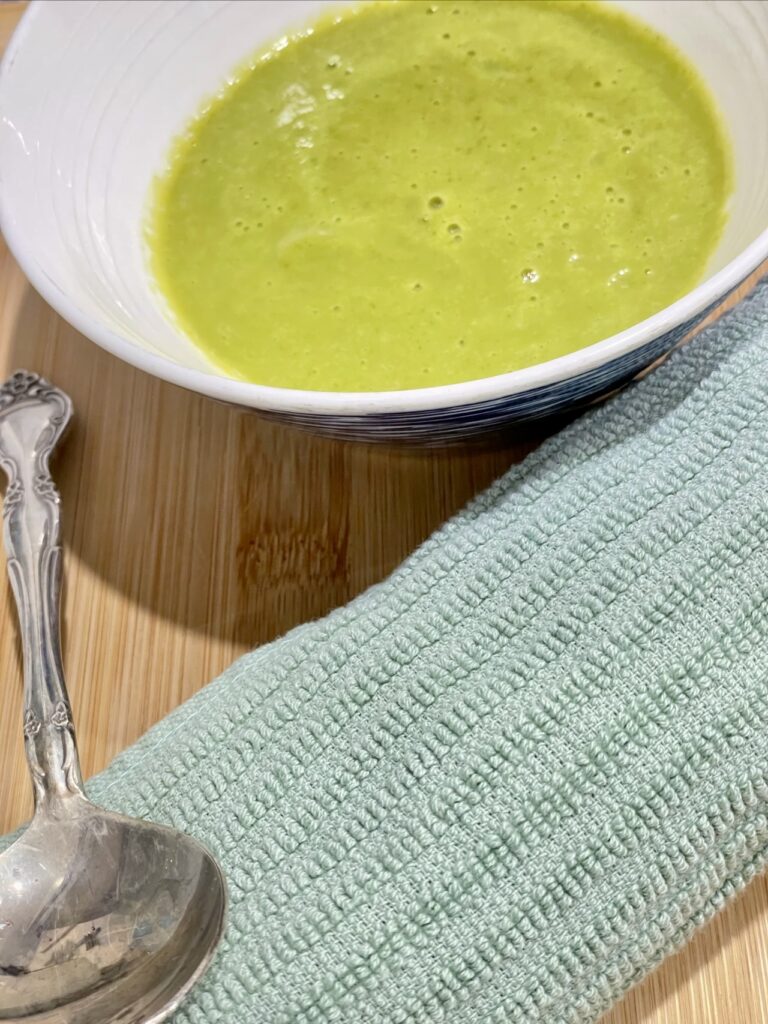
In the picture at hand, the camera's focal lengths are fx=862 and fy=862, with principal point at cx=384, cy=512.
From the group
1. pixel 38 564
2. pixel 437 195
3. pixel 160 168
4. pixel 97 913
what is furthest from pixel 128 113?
pixel 97 913

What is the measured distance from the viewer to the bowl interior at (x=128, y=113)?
0.59 m

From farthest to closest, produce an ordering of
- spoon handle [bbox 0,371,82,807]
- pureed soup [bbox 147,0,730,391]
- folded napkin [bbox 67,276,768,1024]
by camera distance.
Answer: pureed soup [bbox 147,0,730,391] → spoon handle [bbox 0,371,82,807] → folded napkin [bbox 67,276,768,1024]

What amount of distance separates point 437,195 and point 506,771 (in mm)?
484

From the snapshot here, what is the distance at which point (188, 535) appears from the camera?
671 millimetres

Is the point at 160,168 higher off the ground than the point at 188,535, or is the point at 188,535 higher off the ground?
the point at 160,168

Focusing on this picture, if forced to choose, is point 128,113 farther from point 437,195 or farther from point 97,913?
point 97,913

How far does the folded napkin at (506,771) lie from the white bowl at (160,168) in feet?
0.26

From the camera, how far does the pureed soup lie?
0.64 m

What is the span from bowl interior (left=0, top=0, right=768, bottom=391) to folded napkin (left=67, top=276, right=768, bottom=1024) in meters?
0.22

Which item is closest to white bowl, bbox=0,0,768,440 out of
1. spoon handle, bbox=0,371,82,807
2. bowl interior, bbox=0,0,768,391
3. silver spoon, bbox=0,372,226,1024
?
bowl interior, bbox=0,0,768,391

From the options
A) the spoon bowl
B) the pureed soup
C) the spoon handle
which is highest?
the pureed soup

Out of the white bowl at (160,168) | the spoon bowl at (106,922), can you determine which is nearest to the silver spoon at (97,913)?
the spoon bowl at (106,922)

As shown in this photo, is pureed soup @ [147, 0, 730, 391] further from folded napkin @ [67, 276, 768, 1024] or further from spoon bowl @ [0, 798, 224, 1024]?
spoon bowl @ [0, 798, 224, 1024]

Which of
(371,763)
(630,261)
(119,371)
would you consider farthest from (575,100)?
(371,763)
